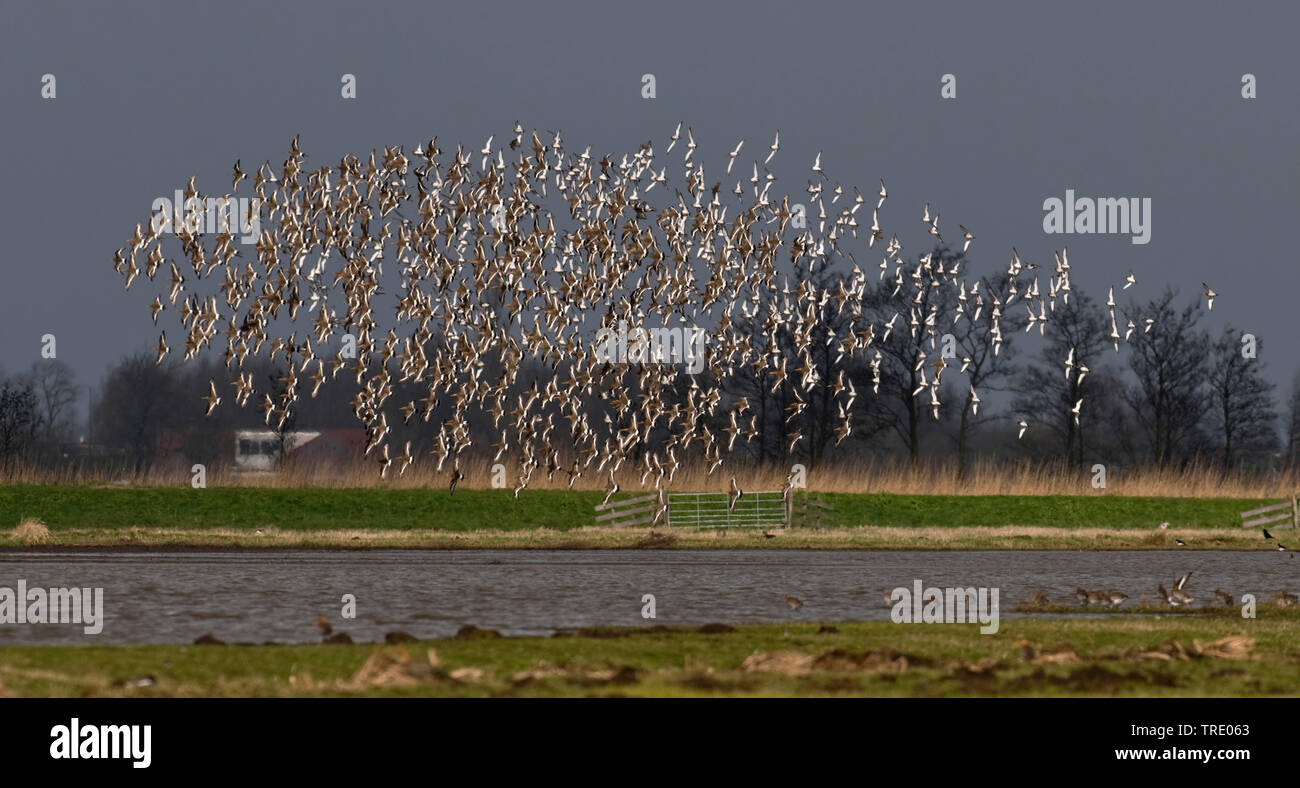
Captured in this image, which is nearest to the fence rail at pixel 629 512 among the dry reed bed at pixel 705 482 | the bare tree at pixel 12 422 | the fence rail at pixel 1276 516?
the dry reed bed at pixel 705 482

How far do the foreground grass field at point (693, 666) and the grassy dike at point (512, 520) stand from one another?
26.3 meters

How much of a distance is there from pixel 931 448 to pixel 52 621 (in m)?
89.4

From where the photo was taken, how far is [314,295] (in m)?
41.2

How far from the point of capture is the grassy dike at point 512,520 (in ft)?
149

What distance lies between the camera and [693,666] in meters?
15.5

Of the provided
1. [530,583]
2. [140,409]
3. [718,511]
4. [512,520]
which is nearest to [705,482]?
[718,511]

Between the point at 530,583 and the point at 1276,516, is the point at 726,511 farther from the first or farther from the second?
the point at 530,583

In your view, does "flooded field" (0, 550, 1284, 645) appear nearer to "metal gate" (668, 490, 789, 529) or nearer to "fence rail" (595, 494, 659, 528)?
"fence rail" (595, 494, 659, 528)

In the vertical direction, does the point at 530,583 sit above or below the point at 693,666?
below

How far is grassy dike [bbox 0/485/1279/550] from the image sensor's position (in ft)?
149

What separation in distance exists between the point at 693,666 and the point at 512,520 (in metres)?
37.9

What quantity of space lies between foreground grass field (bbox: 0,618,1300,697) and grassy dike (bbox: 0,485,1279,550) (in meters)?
26.3

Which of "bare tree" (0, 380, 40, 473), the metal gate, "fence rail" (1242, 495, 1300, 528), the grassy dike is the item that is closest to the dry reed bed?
the grassy dike

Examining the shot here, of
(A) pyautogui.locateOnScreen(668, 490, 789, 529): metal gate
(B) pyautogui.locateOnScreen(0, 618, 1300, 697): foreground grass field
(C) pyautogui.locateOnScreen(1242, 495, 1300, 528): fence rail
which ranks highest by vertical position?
(B) pyautogui.locateOnScreen(0, 618, 1300, 697): foreground grass field
